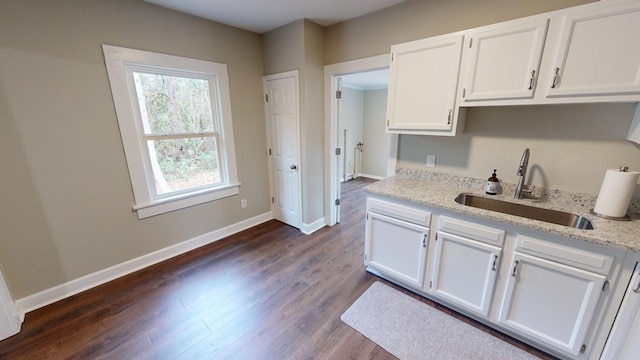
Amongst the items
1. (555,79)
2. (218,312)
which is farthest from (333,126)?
(218,312)

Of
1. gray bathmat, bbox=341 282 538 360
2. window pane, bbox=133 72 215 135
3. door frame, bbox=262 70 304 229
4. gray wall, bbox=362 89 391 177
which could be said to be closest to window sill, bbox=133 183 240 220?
door frame, bbox=262 70 304 229

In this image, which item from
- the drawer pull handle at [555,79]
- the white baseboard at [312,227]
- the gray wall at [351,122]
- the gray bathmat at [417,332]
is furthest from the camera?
the gray wall at [351,122]

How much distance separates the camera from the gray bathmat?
159 centimetres

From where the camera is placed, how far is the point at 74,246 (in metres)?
2.11

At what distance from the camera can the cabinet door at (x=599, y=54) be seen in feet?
4.25

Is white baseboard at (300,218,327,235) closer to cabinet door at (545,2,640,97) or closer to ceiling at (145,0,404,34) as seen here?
ceiling at (145,0,404,34)

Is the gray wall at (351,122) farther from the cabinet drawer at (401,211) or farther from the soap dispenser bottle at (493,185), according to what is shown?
the soap dispenser bottle at (493,185)

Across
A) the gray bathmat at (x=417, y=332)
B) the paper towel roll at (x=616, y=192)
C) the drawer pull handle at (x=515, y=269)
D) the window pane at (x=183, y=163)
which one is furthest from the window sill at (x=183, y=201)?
the paper towel roll at (x=616, y=192)

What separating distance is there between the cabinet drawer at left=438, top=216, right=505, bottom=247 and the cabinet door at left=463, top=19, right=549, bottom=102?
918 millimetres

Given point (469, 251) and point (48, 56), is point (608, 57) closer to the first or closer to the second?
point (469, 251)

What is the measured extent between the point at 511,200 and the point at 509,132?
55 centimetres

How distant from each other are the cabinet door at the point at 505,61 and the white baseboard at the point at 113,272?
3.09 metres

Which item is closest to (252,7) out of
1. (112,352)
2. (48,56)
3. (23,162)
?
(48,56)

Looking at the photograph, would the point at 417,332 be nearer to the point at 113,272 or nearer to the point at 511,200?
the point at 511,200
